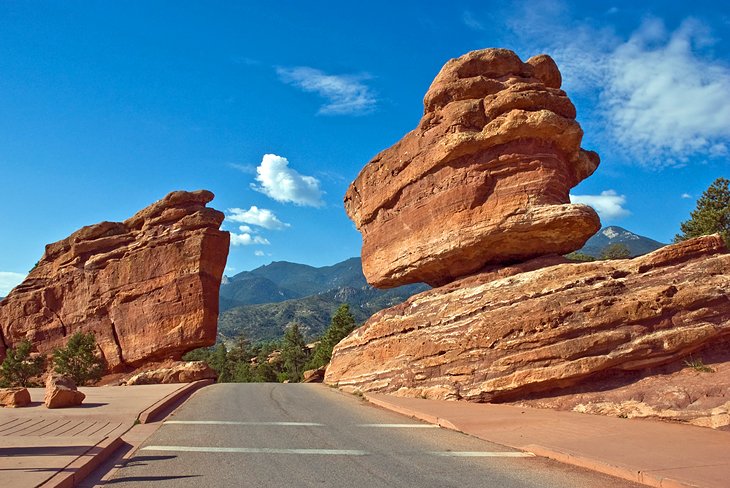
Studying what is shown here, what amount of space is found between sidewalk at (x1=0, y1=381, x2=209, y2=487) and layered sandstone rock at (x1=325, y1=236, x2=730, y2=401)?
927 centimetres

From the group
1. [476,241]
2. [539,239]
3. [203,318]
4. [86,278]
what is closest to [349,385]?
[476,241]

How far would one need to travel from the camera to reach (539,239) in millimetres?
19156

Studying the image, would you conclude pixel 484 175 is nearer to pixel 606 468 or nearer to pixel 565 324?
pixel 565 324

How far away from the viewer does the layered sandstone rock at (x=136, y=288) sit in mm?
37938

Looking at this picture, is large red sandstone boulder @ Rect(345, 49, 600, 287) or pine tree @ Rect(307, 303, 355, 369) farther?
pine tree @ Rect(307, 303, 355, 369)

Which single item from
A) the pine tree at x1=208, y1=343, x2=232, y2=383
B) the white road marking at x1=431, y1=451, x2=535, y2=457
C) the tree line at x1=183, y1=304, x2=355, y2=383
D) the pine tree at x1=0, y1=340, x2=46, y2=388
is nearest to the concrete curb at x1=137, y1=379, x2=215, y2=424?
the white road marking at x1=431, y1=451, x2=535, y2=457

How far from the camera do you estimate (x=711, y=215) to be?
3666 centimetres

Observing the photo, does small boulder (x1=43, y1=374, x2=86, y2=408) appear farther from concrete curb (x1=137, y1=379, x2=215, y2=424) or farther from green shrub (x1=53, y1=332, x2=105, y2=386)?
green shrub (x1=53, y1=332, x2=105, y2=386)

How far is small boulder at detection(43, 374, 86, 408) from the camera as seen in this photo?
13879 mm

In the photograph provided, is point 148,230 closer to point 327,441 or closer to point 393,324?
point 393,324

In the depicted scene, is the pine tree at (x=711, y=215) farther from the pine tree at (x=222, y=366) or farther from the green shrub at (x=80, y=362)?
the pine tree at (x=222, y=366)

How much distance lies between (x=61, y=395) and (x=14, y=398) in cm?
184

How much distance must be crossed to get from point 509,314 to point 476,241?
4.64m

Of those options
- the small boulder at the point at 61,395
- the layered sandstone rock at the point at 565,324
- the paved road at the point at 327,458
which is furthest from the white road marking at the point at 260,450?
the layered sandstone rock at the point at 565,324
